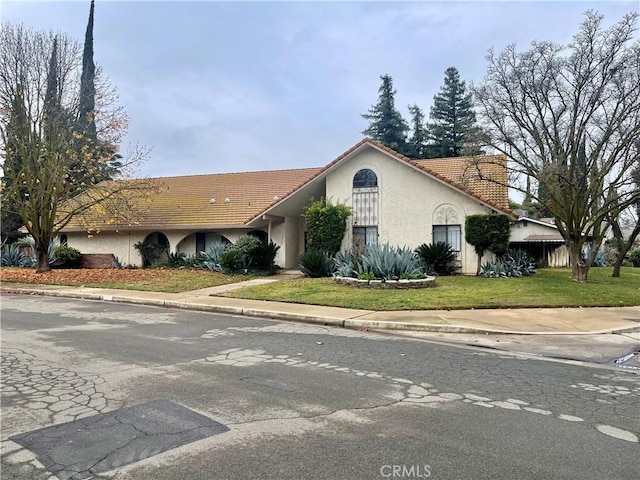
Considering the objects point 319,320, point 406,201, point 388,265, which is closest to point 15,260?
point 406,201

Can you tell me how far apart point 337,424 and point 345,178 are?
62.6ft

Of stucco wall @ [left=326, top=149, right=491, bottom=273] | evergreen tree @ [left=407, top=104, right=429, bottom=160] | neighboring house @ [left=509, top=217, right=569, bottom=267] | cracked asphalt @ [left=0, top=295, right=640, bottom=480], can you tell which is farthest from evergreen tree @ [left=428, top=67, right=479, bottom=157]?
cracked asphalt @ [left=0, top=295, right=640, bottom=480]

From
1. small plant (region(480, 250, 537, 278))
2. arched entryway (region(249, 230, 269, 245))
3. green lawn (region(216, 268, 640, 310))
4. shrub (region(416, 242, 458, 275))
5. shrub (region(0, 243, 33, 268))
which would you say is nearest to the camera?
green lawn (region(216, 268, 640, 310))

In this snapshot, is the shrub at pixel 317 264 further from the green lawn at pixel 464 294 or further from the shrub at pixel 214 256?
the shrub at pixel 214 256

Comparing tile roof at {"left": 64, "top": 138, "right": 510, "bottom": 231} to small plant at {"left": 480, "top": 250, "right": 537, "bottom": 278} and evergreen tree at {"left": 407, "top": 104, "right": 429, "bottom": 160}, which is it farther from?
evergreen tree at {"left": 407, "top": 104, "right": 429, "bottom": 160}

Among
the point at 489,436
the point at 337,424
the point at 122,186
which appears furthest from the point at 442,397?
the point at 122,186

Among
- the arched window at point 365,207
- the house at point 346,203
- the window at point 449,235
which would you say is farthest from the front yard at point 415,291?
the arched window at point 365,207

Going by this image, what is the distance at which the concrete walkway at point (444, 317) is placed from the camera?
1021 centimetres

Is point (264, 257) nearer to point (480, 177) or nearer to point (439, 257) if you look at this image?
point (439, 257)

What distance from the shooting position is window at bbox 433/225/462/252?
21.2 m

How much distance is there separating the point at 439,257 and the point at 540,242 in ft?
51.7

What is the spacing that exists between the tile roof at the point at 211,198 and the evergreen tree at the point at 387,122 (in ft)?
76.4

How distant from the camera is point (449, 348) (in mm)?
8422
